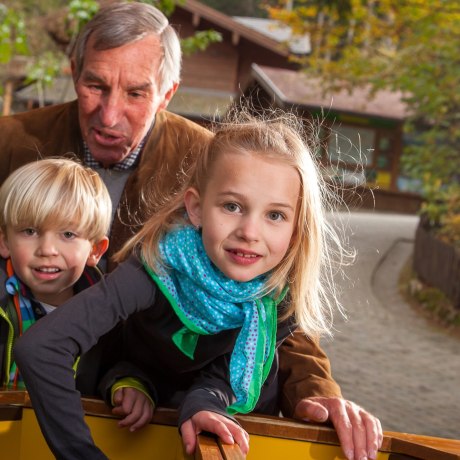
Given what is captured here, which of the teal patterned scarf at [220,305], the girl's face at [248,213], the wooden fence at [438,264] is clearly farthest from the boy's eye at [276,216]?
the wooden fence at [438,264]

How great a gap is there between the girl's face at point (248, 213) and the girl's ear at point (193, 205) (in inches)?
3.2

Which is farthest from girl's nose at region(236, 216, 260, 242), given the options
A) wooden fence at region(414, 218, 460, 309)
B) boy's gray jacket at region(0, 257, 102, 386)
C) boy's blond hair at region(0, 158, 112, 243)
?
wooden fence at region(414, 218, 460, 309)

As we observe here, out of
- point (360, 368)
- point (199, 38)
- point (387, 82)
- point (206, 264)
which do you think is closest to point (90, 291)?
point (206, 264)

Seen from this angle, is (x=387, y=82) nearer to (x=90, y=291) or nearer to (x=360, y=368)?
(x=360, y=368)

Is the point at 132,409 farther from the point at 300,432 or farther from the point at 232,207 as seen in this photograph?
the point at 232,207

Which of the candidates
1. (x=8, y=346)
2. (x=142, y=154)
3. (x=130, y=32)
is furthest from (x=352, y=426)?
(x=130, y=32)

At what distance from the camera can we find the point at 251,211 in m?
2.25

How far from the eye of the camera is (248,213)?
2250 millimetres

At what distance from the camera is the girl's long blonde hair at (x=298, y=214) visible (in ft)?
7.72

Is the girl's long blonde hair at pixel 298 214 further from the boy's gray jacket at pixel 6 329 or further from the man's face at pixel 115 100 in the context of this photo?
the man's face at pixel 115 100

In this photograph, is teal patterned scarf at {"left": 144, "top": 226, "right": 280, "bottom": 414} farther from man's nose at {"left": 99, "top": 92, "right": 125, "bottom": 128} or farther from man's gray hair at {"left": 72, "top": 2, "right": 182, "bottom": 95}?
man's gray hair at {"left": 72, "top": 2, "right": 182, "bottom": 95}

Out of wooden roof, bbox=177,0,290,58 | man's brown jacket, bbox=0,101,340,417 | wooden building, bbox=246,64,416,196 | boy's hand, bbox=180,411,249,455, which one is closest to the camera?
boy's hand, bbox=180,411,249,455

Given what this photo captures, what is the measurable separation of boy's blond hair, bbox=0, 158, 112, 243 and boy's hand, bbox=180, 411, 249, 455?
0.78 meters

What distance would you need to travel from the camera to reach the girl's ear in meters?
2.43
